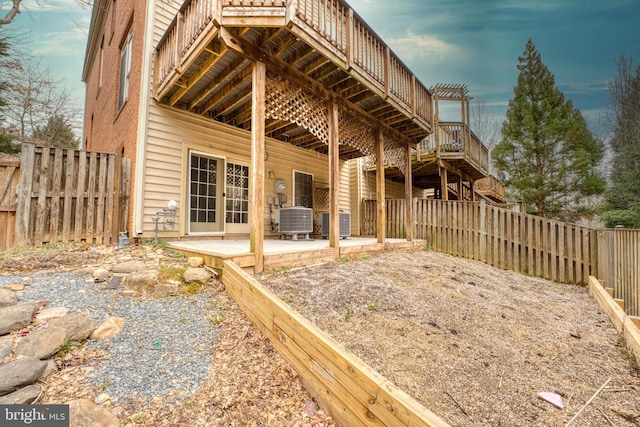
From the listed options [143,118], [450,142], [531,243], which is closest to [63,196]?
[143,118]

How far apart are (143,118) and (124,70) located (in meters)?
2.81

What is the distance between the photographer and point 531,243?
5816 millimetres

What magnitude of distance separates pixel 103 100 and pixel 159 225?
619 centimetres

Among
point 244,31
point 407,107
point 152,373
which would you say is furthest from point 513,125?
point 152,373

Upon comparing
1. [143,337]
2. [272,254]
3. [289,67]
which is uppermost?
[289,67]

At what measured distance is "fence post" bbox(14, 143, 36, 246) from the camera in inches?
149

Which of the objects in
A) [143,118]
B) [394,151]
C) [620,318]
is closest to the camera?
[620,318]

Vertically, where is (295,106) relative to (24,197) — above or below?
above

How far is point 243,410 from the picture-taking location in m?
1.45

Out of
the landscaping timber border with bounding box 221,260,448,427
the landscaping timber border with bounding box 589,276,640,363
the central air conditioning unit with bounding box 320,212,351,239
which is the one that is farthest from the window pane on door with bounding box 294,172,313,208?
the landscaping timber border with bounding box 589,276,640,363

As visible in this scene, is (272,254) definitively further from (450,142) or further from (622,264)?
(450,142)

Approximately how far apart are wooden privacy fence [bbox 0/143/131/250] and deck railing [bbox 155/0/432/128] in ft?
5.63

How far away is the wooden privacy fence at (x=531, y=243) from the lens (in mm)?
4645

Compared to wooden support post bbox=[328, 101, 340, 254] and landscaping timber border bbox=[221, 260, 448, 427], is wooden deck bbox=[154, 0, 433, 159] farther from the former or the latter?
landscaping timber border bbox=[221, 260, 448, 427]
